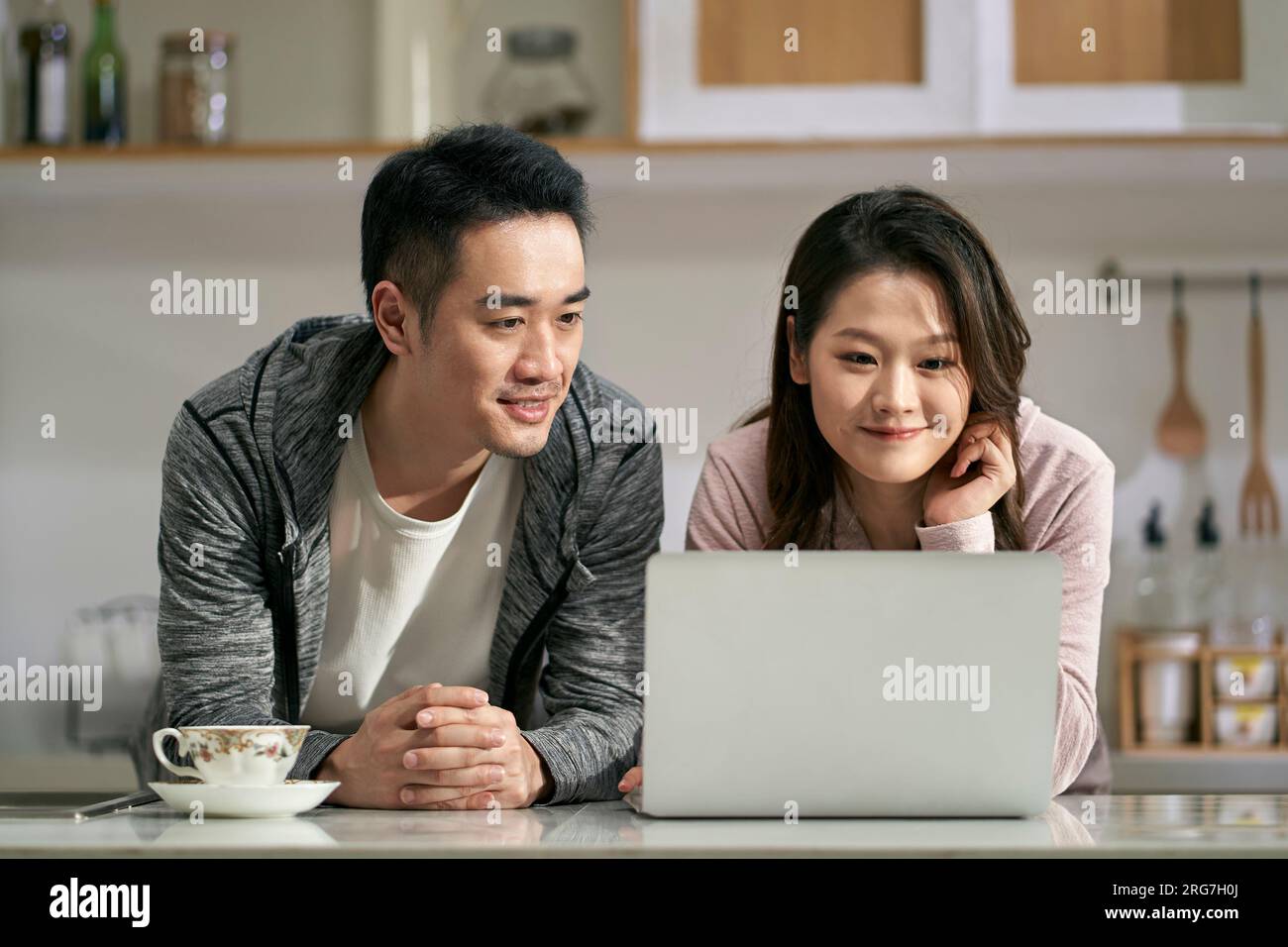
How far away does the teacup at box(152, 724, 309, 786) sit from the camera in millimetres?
1010

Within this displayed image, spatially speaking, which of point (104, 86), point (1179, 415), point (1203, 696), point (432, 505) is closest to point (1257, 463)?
point (1179, 415)

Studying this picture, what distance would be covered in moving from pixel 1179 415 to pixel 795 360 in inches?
45.7

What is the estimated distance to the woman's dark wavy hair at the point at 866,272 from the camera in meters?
1.38

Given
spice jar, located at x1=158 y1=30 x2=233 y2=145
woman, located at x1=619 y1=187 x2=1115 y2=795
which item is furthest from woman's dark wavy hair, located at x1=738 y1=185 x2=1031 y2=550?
spice jar, located at x1=158 y1=30 x2=233 y2=145

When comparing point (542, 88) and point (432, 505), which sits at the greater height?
point (542, 88)

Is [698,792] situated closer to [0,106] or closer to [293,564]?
[293,564]

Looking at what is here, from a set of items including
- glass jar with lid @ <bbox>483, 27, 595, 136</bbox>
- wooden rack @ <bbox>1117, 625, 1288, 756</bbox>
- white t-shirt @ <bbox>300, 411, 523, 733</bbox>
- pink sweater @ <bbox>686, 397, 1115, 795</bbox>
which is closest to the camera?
pink sweater @ <bbox>686, 397, 1115, 795</bbox>

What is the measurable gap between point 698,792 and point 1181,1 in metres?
1.72

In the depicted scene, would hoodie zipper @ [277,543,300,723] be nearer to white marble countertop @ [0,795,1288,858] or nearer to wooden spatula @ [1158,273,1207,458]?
white marble countertop @ [0,795,1288,858]

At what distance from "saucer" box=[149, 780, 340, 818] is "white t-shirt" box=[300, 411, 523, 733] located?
20.2 inches

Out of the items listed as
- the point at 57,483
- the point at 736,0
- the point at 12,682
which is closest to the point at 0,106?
the point at 57,483

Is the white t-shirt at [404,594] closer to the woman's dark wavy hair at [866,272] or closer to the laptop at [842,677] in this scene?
the woman's dark wavy hair at [866,272]

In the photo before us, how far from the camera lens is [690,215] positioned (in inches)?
97.6

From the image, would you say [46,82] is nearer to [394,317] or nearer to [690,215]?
[690,215]
